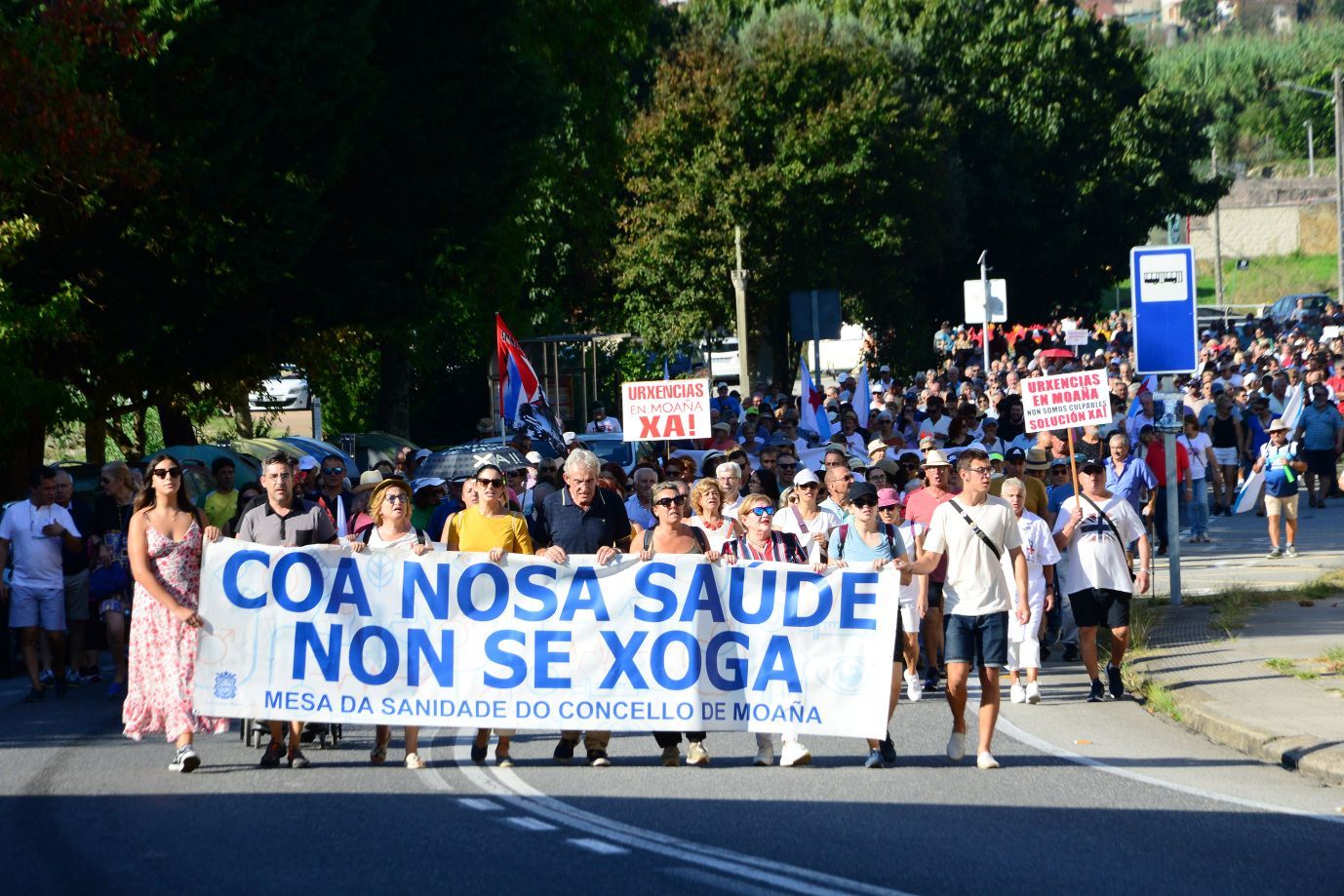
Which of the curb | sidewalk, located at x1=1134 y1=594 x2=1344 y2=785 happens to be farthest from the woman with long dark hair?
the curb

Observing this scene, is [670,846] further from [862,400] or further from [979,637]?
[862,400]

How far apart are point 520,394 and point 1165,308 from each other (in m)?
10.5

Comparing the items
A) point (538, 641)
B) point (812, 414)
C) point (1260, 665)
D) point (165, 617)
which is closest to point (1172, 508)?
point (1260, 665)

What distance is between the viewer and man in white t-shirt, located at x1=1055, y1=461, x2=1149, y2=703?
13438 millimetres

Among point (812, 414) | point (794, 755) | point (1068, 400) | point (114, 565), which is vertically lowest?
point (794, 755)

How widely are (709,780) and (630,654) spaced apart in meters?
0.87

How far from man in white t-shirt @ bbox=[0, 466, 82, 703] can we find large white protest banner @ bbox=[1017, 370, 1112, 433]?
8.78 metres

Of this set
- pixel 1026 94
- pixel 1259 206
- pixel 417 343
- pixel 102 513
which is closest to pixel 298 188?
pixel 102 513

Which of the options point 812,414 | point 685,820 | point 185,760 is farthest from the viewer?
point 812,414

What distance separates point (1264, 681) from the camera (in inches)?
536

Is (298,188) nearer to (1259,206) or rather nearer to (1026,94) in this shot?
(1026,94)

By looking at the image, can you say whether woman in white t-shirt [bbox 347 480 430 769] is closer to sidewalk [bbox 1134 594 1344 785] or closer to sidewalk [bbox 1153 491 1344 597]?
sidewalk [bbox 1134 594 1344 785]

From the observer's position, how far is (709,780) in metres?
10.6

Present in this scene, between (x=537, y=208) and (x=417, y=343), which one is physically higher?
(x=537, y=208)
